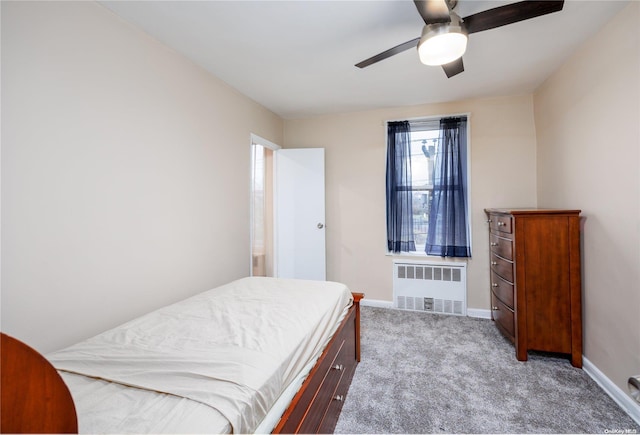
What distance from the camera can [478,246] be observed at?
128 inches

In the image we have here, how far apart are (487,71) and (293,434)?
10.3 ft

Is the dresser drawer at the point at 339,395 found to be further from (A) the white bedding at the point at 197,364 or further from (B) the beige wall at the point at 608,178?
(B) the beige wall at the point at 608,178

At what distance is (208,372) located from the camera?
0.98m

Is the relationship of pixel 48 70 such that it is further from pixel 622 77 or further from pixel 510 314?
pixel 510 314

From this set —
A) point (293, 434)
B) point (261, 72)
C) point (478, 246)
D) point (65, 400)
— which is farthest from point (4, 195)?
point (478, 246)

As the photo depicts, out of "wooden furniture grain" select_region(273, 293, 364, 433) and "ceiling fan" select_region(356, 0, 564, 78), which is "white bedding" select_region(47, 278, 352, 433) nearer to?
"wooden furniture grain" select_region(273, 293, 364, 433)

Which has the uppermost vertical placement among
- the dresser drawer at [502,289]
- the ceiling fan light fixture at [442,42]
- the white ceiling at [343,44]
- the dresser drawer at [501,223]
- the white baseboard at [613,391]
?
the white ceiling at [343,44]

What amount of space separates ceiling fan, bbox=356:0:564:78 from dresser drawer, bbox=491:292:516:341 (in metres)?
2.18

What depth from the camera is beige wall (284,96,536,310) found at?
3.13m

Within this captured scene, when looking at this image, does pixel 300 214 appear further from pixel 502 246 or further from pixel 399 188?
pixel 502 246

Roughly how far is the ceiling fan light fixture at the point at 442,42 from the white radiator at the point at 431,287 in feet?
7.85

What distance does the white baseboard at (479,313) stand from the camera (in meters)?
3.21

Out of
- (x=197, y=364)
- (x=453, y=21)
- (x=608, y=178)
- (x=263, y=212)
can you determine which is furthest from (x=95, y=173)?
(x=608, y=178)

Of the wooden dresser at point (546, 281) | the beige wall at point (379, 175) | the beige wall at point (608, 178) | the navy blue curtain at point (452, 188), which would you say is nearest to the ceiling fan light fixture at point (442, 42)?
the beige wall at point (608, 178)
